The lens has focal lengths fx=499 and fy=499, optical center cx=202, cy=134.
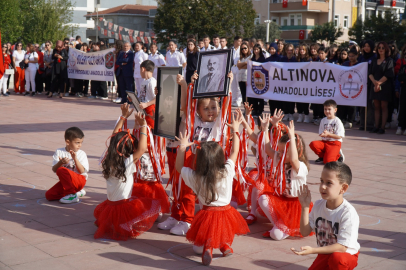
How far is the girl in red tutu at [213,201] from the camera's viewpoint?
425 cm

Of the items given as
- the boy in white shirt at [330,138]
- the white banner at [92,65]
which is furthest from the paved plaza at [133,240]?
the white banner at [92,65]

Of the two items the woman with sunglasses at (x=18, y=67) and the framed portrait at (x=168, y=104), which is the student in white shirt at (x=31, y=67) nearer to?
the woman with sunglasses at (x=18, y=67)

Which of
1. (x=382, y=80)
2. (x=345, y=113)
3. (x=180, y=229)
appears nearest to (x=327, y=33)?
(x=345, y=113)

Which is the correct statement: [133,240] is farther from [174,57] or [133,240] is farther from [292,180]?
[174,57]

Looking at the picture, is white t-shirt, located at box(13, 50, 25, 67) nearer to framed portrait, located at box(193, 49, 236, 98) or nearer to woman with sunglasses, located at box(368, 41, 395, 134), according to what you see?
woman with sunglasses, located at box(368, 41, 395, 134)

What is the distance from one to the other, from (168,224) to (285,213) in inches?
46.7

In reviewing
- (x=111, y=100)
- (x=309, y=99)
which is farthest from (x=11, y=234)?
(x=111, y=100)

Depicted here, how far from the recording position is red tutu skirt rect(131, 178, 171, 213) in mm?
5301

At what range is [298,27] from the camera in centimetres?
6538

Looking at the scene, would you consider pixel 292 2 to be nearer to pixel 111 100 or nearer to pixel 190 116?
pixel 111 100

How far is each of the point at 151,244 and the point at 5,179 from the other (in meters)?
3.12

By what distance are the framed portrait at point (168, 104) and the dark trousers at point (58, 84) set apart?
13821 millimetres

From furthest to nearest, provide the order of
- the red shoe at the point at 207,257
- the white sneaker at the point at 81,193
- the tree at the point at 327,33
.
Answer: the tree at the point at 327,33
the white sneaker at the point at 81,193
the red shoe at the point at 207,257

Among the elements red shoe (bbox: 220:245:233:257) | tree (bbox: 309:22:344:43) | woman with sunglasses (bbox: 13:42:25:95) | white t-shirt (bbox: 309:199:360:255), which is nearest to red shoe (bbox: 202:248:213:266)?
red shoe (bbox: 220:245:233:257)
